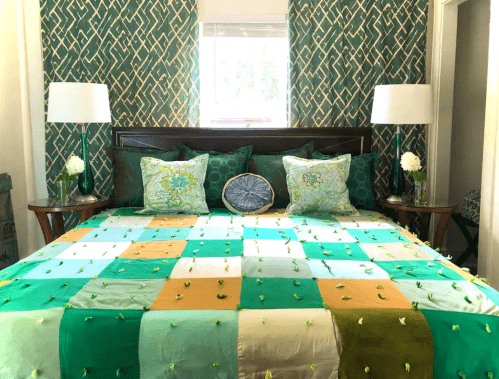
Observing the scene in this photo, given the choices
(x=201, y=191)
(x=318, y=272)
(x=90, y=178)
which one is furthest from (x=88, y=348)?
(x=90, y=178)

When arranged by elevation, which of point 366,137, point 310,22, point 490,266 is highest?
point 310,22

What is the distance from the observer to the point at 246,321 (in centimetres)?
172

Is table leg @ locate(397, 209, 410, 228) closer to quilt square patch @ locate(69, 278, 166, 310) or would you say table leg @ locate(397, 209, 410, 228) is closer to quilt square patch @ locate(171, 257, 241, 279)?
quilt square patch @ locate(171, 257, 241, 279)

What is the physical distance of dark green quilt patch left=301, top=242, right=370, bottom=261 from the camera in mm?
2410

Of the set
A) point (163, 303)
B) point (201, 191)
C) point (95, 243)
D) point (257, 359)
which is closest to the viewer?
point (257, 359)

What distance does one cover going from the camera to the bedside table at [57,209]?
136 inches

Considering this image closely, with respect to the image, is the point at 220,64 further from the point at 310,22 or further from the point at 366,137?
the point at 366,137

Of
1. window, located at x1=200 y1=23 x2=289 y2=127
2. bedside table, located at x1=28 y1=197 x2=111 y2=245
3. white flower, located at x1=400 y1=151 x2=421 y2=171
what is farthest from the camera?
window, located at x1=200 y1=23 x2=289 y2=127

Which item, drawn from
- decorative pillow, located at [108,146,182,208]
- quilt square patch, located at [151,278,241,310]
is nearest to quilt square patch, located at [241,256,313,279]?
quilt square patch, located at [151,278,241,310]

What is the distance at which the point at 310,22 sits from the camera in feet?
13.3

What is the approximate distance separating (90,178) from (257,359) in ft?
8.25

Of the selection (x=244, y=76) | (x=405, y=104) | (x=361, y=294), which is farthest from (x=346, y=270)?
(x=244, y=76)

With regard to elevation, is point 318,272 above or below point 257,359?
above

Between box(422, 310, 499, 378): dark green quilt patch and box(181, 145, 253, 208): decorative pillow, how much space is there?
212 centimetres
